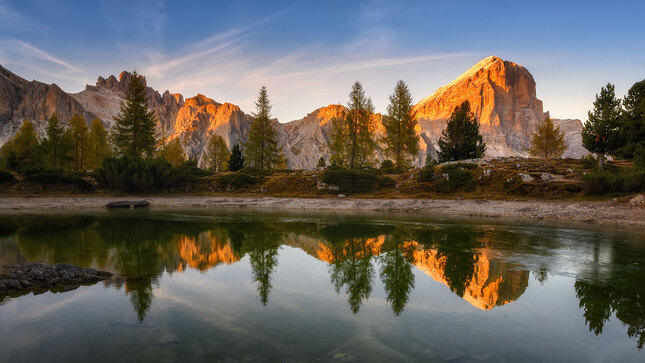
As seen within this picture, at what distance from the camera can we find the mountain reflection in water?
802cm

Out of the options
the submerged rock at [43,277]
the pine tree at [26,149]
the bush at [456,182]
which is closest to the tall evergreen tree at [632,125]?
the bush at [456,182]

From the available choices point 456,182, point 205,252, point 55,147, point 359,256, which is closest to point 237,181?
point 456,182

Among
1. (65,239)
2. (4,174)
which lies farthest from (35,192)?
(65,239)

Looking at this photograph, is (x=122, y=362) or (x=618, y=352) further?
(x=618, y=352)

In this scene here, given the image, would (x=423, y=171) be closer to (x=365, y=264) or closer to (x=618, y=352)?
(x=365, y=264)

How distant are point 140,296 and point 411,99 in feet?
157

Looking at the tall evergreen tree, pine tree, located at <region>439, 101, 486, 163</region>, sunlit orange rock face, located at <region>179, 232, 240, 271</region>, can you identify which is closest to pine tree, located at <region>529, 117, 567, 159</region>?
pine tree, located at <region>439, 101, 486, 163</region>

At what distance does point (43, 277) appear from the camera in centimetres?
834

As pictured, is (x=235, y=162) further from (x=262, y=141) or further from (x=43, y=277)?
(x=43, y=277)

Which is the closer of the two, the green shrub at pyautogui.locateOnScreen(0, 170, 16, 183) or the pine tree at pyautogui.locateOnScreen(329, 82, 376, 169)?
the green shrub at pyautogui.locateOnScreen(0, 170, 16, 183)

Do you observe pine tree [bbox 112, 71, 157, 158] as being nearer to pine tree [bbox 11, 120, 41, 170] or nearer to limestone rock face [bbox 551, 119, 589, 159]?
pine tree [bbox 11, 120, 41, 170]

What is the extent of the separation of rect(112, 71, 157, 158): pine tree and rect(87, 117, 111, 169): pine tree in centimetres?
1012

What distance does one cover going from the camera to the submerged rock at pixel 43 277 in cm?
786

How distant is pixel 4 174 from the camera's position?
3441 cm
